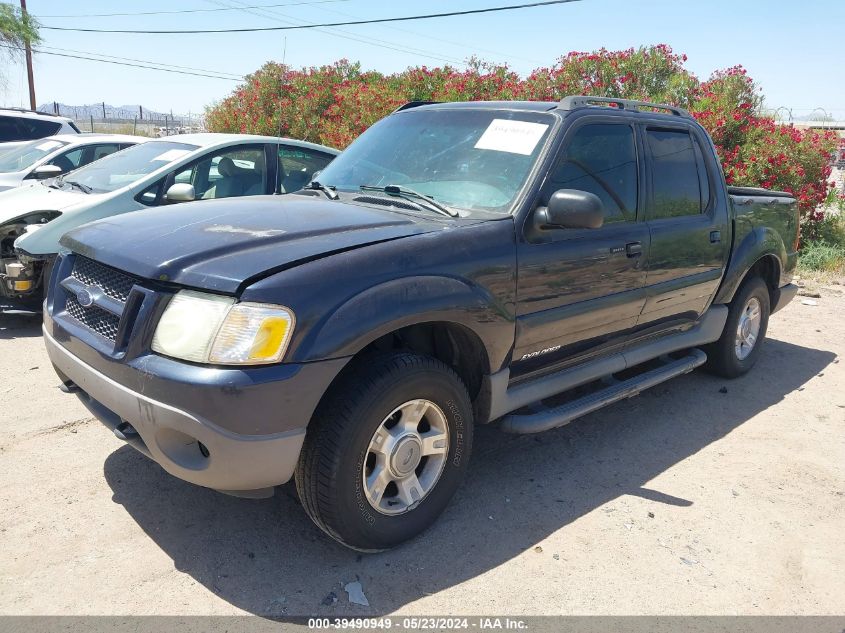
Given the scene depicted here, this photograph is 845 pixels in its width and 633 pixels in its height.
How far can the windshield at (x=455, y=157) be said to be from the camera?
352 cm

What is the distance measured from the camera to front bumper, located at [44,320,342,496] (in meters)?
2.44

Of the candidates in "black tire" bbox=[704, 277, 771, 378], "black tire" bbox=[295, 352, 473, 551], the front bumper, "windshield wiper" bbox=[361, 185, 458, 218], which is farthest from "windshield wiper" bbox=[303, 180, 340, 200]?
"black tire" bbox=[704, 277, 771, 378]

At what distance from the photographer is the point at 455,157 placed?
370 centimetres

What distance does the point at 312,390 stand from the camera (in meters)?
2.53

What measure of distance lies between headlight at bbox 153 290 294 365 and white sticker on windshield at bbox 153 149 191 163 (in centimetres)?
425

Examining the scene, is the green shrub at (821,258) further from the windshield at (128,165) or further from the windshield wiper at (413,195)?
the windshield at (128,165)

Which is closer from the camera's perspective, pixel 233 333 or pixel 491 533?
pixel 233 333

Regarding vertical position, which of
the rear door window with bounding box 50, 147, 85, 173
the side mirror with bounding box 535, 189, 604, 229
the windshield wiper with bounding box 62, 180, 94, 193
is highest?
the side mirror with bounding box 535, 189, 604, 229

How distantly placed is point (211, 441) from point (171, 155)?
4.67m

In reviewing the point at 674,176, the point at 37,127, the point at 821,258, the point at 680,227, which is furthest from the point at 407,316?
the point at 37,127

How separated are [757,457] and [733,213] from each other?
174 cm

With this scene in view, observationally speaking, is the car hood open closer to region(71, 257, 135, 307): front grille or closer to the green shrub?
region(71, 257, 135, 307): front grille

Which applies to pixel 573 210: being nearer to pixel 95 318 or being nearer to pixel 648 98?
pixel 95 318

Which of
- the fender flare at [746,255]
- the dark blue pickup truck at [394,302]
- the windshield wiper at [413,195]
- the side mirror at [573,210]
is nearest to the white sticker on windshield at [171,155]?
the dark blue pickup truck at [394,302]
